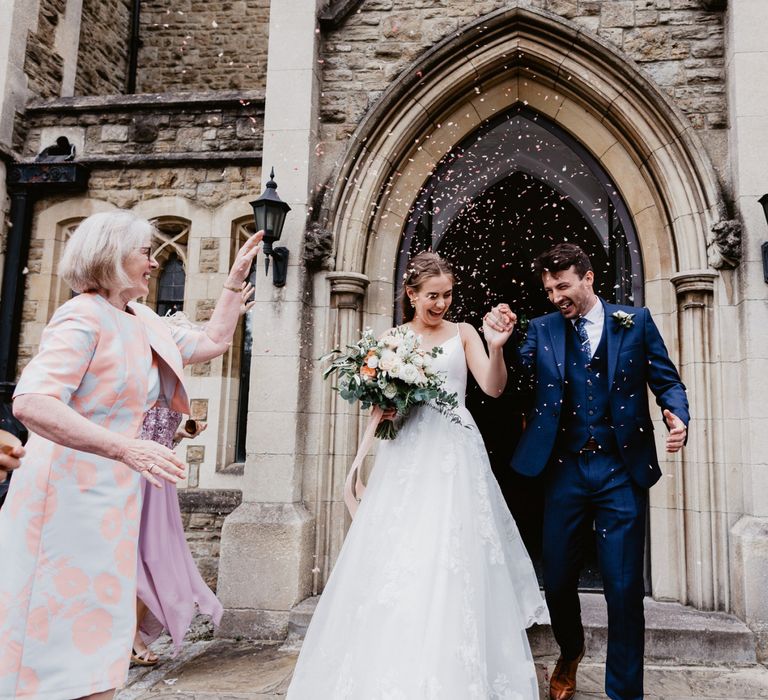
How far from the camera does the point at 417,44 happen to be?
16.5 ft

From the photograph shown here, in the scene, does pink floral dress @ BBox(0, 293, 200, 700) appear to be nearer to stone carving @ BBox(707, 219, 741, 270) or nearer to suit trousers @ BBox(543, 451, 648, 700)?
suit trousers @ BBox(543, 451, 648, 700)

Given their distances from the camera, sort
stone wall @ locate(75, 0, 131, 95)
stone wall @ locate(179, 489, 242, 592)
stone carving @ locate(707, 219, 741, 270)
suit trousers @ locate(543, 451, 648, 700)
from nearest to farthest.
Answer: suit trousers @ locate(543, 451, 648, 700) → stone carving @ locate(707, 219, 741, 270) → stone wall @ locate(179, 489, 242, 592) → stone wall @ locate(75, 0, 131, 95)

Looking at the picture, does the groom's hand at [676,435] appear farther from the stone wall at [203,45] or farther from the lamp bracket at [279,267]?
the stone wall at [203,45]

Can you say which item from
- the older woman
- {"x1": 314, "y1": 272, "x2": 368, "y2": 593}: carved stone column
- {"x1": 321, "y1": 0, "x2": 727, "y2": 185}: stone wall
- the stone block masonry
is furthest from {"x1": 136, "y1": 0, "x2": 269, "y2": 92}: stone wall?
the older woman

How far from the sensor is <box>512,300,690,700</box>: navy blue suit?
9.64 feet

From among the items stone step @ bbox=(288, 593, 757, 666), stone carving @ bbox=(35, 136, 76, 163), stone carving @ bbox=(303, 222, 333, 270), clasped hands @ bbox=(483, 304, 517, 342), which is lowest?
stone step @ bbox=(288, 593, 757, 666)

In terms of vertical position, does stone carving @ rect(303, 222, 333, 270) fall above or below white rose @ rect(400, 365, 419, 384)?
above

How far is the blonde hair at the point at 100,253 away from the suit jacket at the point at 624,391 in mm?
2121

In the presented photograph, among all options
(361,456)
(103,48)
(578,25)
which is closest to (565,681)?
(361,456)

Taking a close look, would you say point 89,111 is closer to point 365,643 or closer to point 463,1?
point 463,1

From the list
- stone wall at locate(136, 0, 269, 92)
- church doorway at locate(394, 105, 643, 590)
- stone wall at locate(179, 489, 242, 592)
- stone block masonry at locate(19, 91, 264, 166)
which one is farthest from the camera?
stone wall at locate(136, 0, 269, 92)

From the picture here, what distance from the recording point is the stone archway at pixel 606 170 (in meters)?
4.43

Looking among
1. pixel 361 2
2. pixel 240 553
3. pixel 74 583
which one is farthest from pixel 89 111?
pixel 74 583

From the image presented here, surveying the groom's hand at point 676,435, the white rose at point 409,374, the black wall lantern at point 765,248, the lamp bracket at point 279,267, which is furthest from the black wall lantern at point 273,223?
the black wall lantern at point 765,248
